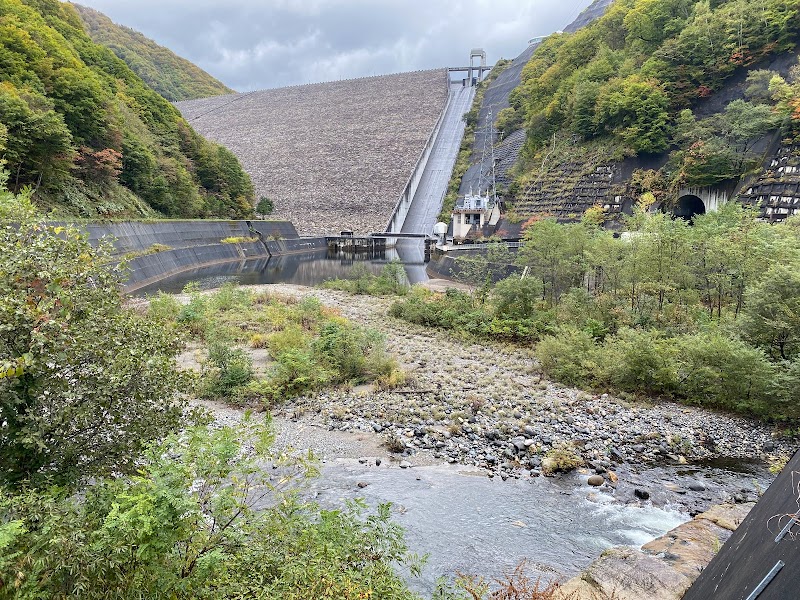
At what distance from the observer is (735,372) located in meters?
8.51

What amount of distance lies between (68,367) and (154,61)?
122 metres

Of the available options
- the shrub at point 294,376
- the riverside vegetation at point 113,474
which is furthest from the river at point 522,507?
the shrub at point 294,376

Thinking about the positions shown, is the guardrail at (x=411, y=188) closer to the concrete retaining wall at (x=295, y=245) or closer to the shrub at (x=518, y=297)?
the concrete retaining wall at (x=295, y=245)

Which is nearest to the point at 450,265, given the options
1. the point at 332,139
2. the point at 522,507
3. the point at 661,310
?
the point at 661,310

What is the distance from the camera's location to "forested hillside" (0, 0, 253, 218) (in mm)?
20047

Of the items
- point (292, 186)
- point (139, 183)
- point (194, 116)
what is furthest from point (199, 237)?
point (194, 116)

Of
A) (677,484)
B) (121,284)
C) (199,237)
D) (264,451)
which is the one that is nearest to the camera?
A: (264,451)

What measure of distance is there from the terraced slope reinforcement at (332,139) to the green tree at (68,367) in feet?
139

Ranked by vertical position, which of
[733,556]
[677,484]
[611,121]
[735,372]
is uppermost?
[611,121]

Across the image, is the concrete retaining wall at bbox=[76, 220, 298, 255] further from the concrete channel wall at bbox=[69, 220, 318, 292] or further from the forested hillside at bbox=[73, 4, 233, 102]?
the forested hillside at bbox=[73, 4, 233, 102]

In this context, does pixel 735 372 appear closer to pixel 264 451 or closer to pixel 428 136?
pixel 264 451

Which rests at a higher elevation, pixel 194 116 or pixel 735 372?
pixel 194 116

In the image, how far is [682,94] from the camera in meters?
27.4

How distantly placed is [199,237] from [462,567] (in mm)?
29130
